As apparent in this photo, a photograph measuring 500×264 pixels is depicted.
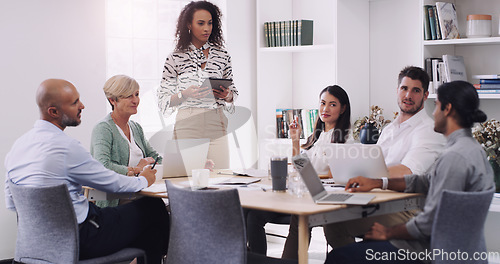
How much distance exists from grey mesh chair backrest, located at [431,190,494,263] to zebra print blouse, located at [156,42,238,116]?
7.23 feet

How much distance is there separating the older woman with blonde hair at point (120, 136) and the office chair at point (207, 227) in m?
0.81

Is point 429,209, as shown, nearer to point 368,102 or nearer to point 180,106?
point 180,106

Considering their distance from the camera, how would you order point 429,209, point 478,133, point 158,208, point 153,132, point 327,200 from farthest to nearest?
1. point 153,132
2. point 478,133
3. point 158,208
4. point 327,200
5. point 429,209

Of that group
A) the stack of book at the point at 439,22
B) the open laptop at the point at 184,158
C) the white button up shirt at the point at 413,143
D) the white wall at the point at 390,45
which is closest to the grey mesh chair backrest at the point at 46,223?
the open laptop at the point at 184,158

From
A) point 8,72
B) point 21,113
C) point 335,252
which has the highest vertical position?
point 8,72

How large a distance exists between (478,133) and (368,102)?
1.27m

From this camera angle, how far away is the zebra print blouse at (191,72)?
425cm

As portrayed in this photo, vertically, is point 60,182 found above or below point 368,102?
below

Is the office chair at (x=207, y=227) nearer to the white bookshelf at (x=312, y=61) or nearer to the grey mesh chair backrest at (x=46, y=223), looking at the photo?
the grey mesh chair backrest at (x=46, y=223)

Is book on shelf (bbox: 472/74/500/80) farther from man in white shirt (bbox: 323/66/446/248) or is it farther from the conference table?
the conference table

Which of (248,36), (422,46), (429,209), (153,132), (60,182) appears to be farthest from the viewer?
(248,36)

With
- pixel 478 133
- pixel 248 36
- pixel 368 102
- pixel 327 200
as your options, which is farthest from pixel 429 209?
pixel 248 36

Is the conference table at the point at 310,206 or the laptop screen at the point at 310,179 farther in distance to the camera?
the laptop screen at the point at 310,179

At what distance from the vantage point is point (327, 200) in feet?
8.54
